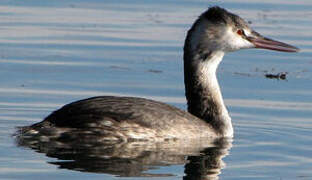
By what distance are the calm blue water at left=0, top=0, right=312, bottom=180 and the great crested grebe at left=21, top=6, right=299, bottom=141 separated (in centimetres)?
50

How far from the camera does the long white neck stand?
574 inches

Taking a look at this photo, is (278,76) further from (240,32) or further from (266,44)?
(240,32)

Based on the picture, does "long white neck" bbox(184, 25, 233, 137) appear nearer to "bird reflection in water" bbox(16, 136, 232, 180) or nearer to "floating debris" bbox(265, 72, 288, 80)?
"bird reflection in water" bbox(16, 136, 232, 180)

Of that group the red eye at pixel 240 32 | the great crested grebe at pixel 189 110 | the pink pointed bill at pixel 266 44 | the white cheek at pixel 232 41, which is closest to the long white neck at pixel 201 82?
the great crested grebe at pixel 189 110

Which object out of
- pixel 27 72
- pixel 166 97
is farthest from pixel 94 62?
pixel 166 97

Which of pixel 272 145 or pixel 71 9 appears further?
pixel 71 9

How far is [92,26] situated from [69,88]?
4.78 metres

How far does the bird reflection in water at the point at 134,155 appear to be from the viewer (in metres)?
12.1

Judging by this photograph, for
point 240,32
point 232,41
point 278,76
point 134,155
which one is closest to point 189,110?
point 232,41

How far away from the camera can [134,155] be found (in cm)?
1285

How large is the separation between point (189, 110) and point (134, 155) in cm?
198

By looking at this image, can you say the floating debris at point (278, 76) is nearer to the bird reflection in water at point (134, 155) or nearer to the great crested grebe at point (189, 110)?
the great crested grebe at point (189, 110)

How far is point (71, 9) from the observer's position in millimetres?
22422

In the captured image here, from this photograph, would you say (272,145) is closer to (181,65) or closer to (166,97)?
(166,97)
